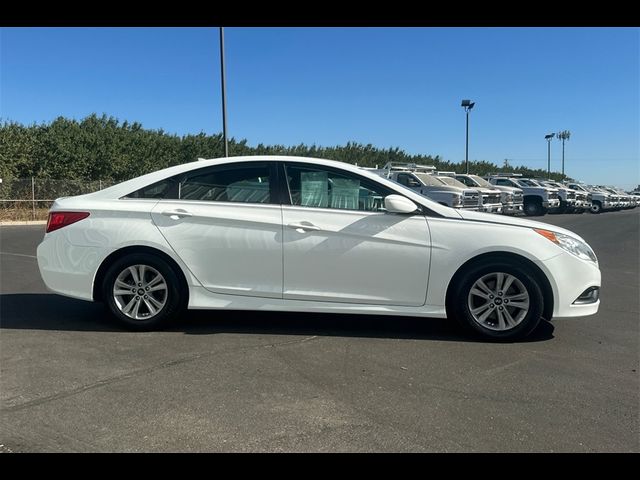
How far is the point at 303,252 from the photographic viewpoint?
4742 mm

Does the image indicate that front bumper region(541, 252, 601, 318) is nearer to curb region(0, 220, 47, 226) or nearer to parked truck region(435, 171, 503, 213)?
parked truck region(435, 171, 503, 213)

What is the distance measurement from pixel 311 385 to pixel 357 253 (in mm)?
1407

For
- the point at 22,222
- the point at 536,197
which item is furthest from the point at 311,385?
the point at 536,197

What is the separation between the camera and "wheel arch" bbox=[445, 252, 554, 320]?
461 centimetres

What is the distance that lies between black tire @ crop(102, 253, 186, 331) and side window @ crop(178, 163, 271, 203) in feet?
2.23

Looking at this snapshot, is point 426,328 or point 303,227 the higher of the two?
point 303,227

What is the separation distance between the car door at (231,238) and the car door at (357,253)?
A: 0.15 metres

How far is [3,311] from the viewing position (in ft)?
18.7

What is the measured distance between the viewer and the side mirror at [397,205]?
4633 mm

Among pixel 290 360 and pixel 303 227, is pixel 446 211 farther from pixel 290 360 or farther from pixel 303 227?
pixel 290 360

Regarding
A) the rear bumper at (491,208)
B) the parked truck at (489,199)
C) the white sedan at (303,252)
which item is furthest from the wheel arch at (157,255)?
the parked truck at (489,199)

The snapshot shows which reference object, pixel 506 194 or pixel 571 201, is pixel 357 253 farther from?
pixel 571 201
